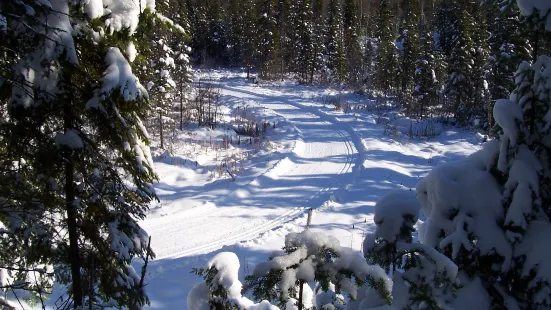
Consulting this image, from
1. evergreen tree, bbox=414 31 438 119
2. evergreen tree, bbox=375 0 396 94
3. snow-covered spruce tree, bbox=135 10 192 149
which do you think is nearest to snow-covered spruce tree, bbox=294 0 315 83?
evergreen tree, bbox=375 0 396 94

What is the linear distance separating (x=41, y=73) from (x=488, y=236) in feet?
15.0

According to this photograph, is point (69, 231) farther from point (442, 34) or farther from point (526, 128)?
point (442, 34)

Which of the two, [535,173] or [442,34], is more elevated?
[442,34]

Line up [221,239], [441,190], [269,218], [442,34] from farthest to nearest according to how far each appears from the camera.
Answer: [442,34] < [269,218] < [221,239] < [441,190]

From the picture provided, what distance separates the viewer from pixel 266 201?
13.5m

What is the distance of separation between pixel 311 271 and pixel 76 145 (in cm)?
307

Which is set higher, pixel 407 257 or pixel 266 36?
pixel 266 36

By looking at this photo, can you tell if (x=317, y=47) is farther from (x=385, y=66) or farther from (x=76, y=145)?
(x=76, y=145)

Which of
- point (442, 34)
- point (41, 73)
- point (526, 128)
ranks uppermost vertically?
point (442, 34)

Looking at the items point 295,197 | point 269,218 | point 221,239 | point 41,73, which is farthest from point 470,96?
point 41,73

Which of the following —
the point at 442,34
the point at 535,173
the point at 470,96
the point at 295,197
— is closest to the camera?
the point at 535,173

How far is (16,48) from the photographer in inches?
150

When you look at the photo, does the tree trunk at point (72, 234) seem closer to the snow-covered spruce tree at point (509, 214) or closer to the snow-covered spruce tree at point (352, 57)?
the snow-covered spruce tree at point (509, 214)

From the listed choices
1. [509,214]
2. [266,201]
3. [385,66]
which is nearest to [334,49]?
[385,66]
